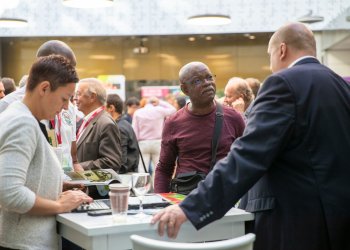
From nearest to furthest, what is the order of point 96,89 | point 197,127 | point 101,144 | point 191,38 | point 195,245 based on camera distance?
point 195,245 < point 197,127 < point 101,144 < point 96,89 < point 191,38

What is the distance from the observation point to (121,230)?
6.23 feet

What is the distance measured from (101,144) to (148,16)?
8.35m

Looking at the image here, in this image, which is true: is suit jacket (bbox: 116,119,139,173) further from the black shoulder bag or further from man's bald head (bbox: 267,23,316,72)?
man's bald head (bbox: 267,23,316,72)

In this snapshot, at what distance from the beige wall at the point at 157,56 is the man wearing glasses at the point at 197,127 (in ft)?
31.7

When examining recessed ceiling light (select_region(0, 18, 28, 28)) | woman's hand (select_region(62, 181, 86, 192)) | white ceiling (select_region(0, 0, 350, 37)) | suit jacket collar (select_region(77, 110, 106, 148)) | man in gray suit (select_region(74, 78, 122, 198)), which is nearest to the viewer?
woman's hand (select_region(62, 181, 86, 192))

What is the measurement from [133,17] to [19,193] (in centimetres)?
1034

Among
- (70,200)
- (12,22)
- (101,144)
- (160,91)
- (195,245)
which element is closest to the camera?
(195,245)

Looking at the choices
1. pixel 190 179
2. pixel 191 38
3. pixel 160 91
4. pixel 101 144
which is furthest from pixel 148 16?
pixel 190 179

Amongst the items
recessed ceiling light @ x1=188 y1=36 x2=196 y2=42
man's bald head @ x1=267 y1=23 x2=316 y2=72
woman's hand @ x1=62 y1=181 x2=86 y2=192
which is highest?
recessed ceiling light @ x1=188 y1=36 x2=196 y2=42

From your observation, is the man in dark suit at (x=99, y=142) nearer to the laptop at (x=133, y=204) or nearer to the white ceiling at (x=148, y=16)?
the laptop at (x=133, y=204)

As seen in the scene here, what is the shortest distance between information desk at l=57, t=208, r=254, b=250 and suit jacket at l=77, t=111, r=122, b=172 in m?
1.81

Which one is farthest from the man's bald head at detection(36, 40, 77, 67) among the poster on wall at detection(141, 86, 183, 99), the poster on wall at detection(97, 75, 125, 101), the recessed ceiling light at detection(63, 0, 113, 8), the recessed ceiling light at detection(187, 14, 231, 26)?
the poster on wall at detection(141, 86, 183, 99)

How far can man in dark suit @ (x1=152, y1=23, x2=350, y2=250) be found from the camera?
195 cm

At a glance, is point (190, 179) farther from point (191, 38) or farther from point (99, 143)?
point (191, 38)
